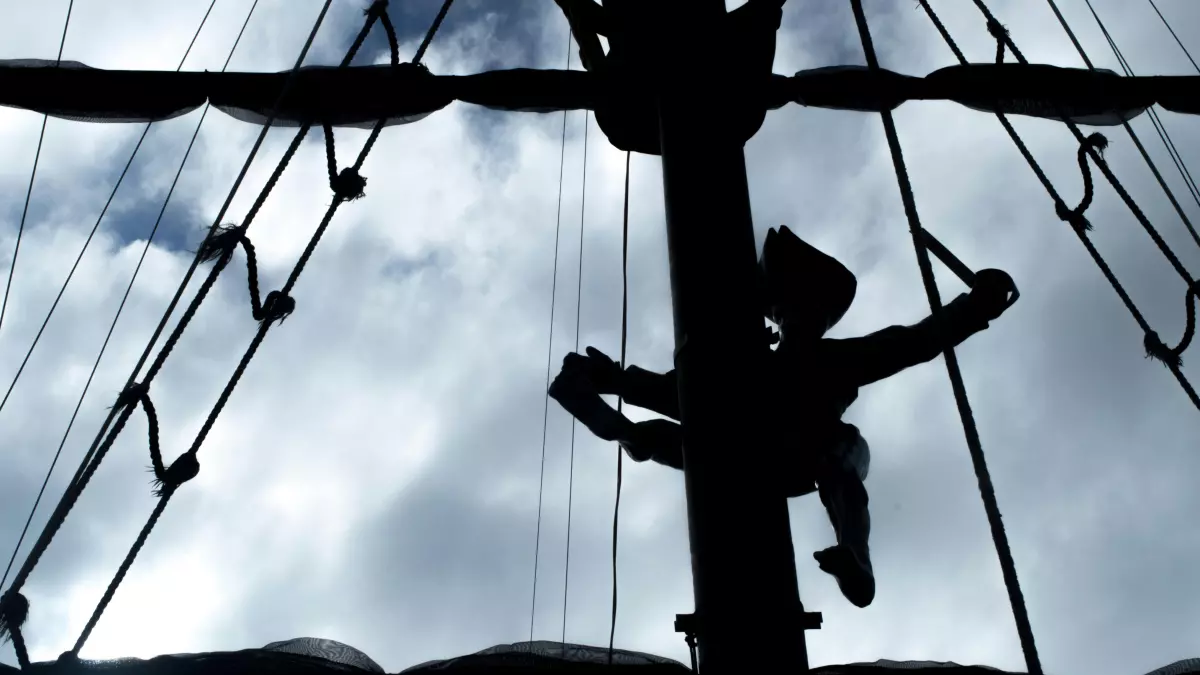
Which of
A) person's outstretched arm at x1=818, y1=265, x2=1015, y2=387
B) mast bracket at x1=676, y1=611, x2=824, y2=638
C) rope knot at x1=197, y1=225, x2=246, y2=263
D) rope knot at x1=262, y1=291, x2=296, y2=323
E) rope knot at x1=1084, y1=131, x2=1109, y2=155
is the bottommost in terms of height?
mast bracket at x1=676, y1=611, x2=824, y2=638

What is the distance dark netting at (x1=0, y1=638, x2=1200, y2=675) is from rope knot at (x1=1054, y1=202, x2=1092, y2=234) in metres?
2.71

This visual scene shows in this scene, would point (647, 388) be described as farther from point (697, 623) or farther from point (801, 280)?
point (697, 623)

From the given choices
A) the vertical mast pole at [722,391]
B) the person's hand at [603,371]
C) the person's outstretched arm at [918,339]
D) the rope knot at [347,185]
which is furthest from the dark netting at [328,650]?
the rope knot at [347,185]

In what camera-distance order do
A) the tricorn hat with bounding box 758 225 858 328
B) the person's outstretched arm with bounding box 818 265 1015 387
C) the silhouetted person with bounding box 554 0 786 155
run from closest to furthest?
the person's outstretched arm with bounding box 818 265 1015 387, the tricorn hat with bounding box 758 225 858 328, the silhouetted person with bounding box 554 0 786 155

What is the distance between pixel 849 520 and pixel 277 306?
102 inches

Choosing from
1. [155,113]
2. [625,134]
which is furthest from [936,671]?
[155,113]

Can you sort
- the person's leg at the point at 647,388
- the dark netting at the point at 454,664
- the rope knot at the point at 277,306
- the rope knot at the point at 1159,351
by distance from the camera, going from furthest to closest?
the rope knot at the point at 1159,351 < the rope knot at the point at 277,306 < the person's leg at the point at 647,388 < the dark netting at the point at 454,664

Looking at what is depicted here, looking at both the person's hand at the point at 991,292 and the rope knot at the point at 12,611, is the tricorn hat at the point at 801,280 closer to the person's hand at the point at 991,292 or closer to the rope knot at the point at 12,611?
the person's hand at the point at 991,292

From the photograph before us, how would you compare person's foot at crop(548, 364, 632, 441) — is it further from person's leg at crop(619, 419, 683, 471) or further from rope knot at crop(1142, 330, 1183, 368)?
rope knot at crop(1142, 330, 1183, 368)

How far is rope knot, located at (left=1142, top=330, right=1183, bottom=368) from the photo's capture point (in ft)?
16.0

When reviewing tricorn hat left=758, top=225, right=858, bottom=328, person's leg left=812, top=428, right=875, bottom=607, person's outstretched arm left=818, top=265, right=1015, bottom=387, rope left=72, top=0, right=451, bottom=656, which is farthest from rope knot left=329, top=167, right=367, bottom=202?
person's leg left=812, top=428, right=875, bottom=607

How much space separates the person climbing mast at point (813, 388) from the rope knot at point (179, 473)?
1639mm

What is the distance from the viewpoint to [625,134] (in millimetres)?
4168

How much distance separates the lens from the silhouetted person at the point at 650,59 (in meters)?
3.86
